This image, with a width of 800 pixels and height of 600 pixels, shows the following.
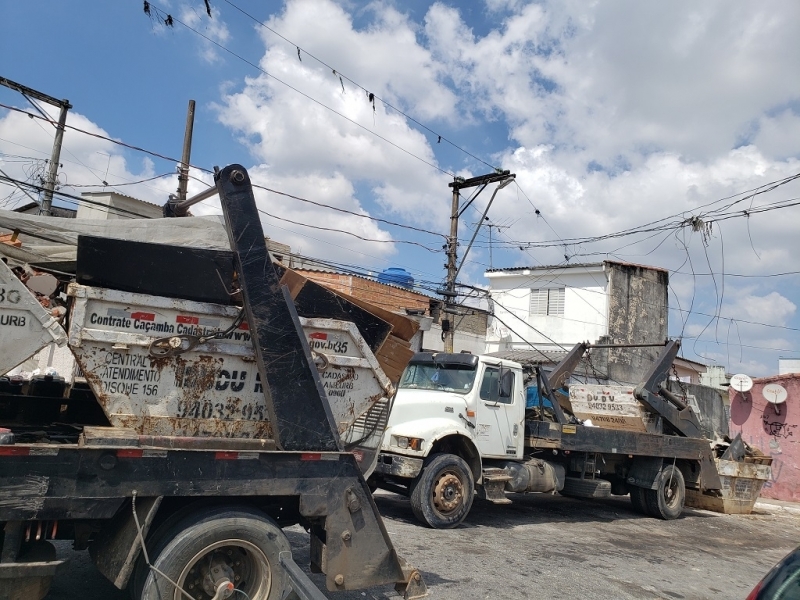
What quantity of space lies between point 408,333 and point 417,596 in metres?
2.00

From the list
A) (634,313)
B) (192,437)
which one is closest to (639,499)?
(192,437)

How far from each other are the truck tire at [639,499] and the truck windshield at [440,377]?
454 cm

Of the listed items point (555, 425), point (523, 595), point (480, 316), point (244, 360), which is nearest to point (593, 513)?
point (555, 425)

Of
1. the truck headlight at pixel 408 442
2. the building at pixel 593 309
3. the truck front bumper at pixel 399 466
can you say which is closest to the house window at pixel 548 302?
the building at pixel 593 309

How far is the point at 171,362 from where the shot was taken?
4.44 meters

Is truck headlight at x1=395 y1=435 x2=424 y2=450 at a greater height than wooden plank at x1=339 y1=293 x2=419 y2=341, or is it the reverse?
wooden plank at x1=339 y1=293 x2=419 y2=341

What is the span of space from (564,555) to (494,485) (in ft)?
5.29

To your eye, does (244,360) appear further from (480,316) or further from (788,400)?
(480,316)

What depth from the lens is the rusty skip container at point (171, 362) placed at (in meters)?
4.22

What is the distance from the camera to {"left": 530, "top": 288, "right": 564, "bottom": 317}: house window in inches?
1250

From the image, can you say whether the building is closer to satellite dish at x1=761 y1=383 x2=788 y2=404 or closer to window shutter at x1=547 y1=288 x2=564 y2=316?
window shutter at x1=547 y1=288 x2=564 y2=316

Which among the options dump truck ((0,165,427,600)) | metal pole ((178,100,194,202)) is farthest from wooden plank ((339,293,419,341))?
metal pole ((178,100,194,202))

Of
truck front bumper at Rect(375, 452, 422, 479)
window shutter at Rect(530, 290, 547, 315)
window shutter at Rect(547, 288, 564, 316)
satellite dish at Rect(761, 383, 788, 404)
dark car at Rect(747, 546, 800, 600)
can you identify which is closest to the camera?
dark car at Rect(747, 546, 800, 600)

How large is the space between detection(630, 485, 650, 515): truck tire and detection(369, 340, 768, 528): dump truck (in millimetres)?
22
